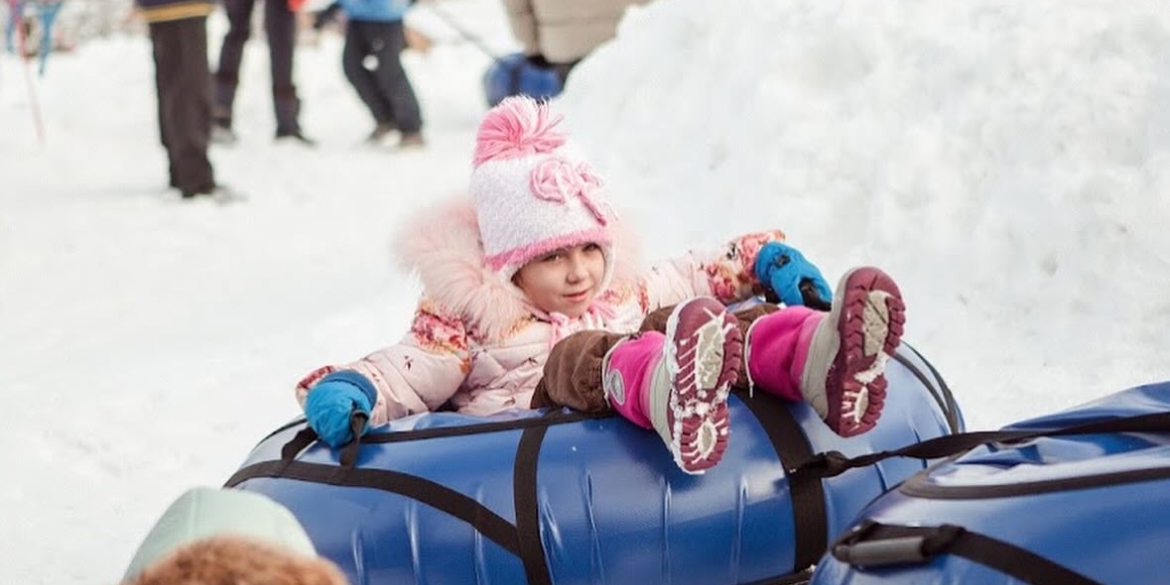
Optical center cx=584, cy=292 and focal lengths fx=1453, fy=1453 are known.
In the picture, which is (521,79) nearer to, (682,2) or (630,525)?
(682,2)

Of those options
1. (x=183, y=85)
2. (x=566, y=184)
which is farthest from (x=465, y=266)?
(x=183, y=85)

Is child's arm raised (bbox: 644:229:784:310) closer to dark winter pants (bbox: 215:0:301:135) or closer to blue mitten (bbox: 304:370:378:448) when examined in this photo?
blue mitten (bbox: 304:370:378:448)

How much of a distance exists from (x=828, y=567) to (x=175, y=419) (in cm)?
294

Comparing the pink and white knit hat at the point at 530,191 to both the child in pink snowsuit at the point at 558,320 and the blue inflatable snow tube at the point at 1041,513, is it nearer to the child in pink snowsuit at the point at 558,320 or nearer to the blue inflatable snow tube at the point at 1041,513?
the child in pink snowsuit at the point at 558,320

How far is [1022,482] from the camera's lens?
6.41 ft

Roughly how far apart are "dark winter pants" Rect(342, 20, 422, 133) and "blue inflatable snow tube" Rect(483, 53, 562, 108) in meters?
0.63

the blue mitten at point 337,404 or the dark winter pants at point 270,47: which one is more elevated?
the dark winter pants at point 270,47

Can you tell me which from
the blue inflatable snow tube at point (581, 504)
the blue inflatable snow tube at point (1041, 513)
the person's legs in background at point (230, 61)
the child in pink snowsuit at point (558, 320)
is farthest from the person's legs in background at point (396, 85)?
the blue inflatable snow tube at point (1041, 513)

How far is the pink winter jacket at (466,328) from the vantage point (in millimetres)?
3090

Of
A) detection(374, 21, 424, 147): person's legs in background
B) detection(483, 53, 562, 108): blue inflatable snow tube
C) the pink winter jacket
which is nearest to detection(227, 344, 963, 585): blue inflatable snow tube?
the pink winter jacket

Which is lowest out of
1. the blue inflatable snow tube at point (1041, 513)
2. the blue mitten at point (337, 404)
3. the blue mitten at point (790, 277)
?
the blue inflatable snow tube at point (1041, 513)

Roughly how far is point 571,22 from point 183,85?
2746mm

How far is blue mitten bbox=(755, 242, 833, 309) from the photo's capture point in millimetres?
3258

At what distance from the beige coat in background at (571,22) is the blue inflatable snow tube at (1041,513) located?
6987mm
